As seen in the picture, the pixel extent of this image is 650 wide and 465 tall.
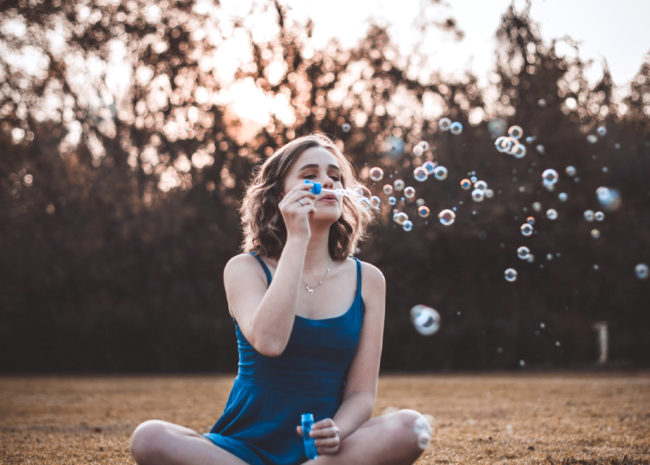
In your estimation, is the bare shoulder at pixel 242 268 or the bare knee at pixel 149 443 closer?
the bare knee at pixel 149 443

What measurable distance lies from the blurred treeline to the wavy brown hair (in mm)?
10914

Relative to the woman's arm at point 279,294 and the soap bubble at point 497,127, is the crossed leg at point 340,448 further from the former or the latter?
the soap bubble at point 497,127

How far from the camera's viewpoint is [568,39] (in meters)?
12.2

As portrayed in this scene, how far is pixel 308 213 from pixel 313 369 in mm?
528

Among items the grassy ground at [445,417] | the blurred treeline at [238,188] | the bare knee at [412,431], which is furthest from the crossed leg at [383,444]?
the blurred treeline at [238,188]

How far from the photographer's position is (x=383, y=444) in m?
2.26

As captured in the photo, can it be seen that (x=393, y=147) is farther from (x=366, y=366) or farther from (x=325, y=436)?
(x=325, y=436)

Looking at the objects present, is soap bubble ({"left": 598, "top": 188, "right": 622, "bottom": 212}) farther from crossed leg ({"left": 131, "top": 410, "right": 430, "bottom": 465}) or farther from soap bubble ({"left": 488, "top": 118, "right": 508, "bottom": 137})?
crossed leg ({"left": 131, "top": 410, "right": 430, "bottom": 465})

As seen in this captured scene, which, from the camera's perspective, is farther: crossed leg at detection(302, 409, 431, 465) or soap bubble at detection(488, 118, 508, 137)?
soap bubble at detection(488, 118, 508, 137)

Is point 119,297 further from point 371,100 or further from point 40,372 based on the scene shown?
point 371,100

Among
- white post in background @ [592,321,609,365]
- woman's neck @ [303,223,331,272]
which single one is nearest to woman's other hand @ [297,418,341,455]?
woman's neck @ [303,223,331,272]

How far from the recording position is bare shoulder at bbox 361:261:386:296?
2.76 metres

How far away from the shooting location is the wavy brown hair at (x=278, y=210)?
9.16 ft

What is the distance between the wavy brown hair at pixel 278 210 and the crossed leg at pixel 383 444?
2.65ft
